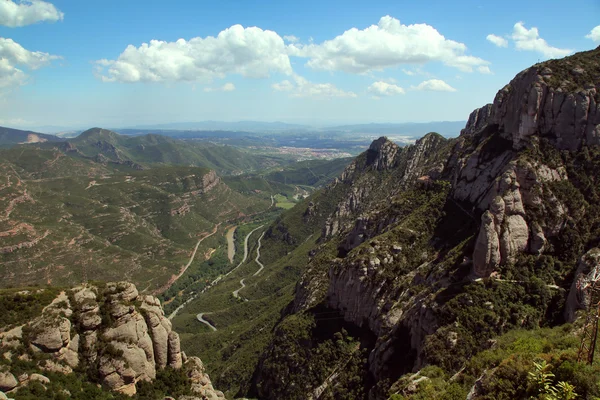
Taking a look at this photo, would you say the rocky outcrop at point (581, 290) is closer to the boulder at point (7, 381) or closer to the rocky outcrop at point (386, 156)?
the boulder at point (7, 381)

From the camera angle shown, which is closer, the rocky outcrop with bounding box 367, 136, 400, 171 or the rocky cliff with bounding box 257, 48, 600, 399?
the rocky cliff with bounding box 257, 48, 600, 399

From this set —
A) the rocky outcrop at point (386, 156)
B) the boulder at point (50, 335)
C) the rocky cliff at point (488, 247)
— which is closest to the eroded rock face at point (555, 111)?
the rocky cliff at point (488, 247)

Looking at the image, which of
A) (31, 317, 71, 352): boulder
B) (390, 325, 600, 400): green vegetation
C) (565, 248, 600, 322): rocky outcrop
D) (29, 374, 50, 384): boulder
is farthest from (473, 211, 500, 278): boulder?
(29, 374, 50, 384): boulder

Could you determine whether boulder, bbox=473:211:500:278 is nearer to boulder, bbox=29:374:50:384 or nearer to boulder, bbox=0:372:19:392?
boulder, bbox=29:374:50:384

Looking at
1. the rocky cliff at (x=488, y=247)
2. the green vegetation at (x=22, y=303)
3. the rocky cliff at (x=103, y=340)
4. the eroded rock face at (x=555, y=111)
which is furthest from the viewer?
the eroded rock face at (x=555, y=111)

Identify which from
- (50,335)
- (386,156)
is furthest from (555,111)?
(386,156)

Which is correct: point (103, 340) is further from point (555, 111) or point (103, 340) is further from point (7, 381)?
point (555, 111)

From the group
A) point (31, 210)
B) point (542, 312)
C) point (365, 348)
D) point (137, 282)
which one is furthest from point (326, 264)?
point (31, 210)

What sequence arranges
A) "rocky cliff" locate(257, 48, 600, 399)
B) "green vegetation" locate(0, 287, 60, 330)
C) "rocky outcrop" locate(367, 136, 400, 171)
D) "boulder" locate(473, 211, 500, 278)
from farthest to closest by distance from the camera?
"rocky outcrop" locate(367, 136, 400, 171) → "boulder" locate(473, 211, 500, 278) → "rocky cliff" locate(257, 48, 600, 399) → "green vegetation" locate(0, 287, 60, 330)
